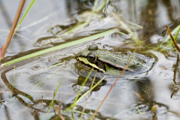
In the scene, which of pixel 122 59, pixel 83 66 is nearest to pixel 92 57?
pixel 83 66

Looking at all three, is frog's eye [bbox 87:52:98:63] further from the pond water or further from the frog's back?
the pond water

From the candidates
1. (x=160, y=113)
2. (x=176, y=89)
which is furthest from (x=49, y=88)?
(x=176, y=89)

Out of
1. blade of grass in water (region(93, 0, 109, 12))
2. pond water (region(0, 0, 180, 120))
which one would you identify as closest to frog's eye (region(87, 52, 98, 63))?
pond water (region(0, 0, 180, 120))

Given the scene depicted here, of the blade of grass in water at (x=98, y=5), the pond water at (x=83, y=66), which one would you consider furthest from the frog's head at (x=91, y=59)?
the blade of grass in water at (x=98, y=5)

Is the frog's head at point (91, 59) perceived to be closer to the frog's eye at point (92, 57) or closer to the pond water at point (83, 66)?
the frog's eye at point (92, 57)

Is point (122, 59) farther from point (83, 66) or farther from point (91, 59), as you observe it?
point (83, 66)

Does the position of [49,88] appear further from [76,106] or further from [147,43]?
[147,43]
